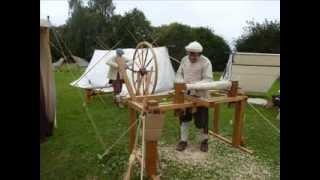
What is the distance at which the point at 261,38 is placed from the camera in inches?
→ 606

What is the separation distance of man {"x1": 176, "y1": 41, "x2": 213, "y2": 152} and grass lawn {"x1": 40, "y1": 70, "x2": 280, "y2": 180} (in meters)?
0.21

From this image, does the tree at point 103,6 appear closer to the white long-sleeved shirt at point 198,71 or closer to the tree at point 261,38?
the tree at point 261,38

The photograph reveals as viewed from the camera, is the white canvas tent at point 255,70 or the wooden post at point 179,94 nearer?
the wooden post at point 179,94

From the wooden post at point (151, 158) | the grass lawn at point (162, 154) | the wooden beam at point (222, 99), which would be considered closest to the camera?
the wooden post at point (151, 158)

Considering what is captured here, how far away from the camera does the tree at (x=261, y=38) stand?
14898 millimetres

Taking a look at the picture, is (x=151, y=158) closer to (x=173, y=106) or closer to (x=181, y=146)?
(x=173, y=106)

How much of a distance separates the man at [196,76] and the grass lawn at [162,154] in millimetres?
206

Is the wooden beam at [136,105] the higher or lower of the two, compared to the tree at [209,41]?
lower

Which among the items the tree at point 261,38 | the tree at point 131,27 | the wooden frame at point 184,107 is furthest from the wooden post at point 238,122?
the tree at point 261,38

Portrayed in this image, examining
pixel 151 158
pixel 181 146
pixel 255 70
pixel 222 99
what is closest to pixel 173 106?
pixel 151 158

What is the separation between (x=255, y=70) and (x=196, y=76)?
3935 mm

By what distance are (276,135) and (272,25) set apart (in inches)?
463

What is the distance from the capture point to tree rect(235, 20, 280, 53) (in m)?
14.9

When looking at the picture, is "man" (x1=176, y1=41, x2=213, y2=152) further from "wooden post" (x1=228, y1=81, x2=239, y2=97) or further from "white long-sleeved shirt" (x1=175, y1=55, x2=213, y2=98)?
"wooden post" (x1=228, y1=81, x2=239, y2=97)
